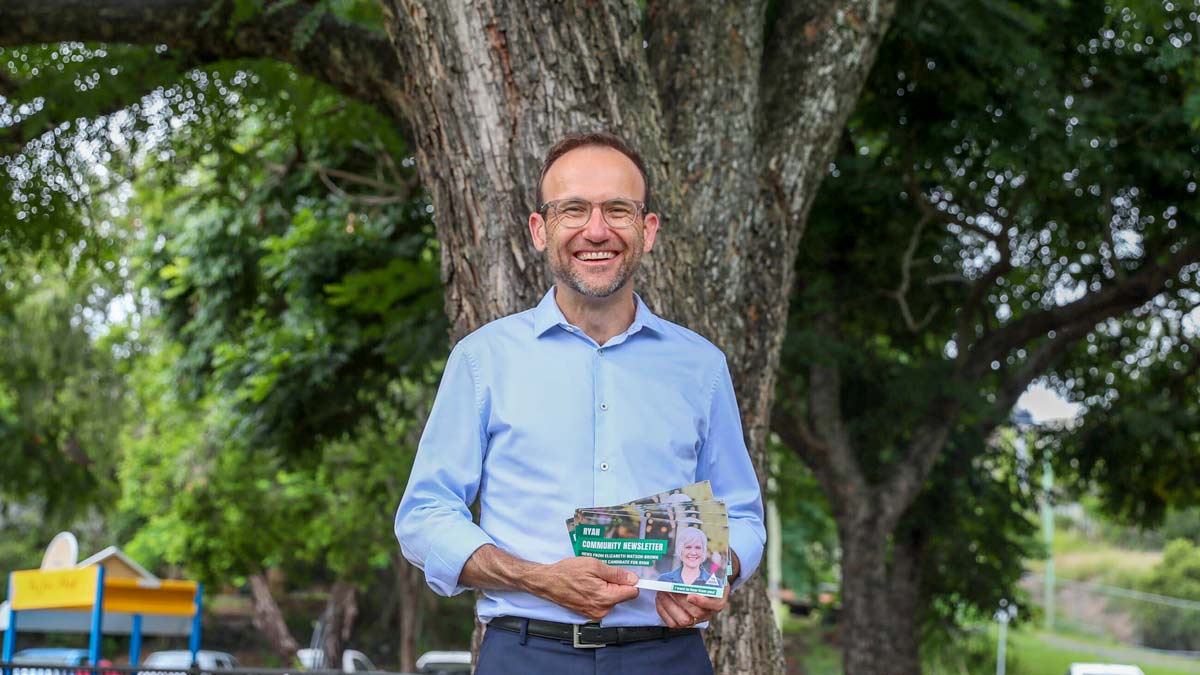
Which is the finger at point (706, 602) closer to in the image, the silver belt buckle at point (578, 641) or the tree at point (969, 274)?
the silver belt buckle at point (578, 641)

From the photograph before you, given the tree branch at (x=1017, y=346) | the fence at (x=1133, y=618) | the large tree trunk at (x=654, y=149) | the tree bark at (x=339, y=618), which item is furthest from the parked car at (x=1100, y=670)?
the tree bark at (x=339, y=618)

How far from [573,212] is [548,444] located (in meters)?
0.53

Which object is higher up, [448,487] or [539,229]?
[539,229]

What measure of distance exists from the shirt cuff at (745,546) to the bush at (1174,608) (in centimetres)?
3267

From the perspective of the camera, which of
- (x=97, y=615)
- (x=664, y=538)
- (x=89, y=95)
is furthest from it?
(x=97, y=615)

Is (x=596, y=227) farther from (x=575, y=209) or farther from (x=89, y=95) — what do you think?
(x=89, y=95)

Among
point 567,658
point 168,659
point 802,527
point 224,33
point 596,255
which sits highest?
point 224,33

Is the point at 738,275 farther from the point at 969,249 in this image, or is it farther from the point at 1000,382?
the point at 1000,382

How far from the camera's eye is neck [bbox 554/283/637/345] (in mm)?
3010

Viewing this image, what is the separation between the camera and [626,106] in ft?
15.0

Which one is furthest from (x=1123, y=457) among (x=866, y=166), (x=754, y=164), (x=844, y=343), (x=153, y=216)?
(x=153, y=216)

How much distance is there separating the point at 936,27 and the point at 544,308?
8360 mm

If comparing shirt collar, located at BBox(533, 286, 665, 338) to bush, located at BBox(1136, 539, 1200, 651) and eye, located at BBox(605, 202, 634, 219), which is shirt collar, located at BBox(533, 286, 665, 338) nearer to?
eye, located at BBox(605, 202, 634, 219)

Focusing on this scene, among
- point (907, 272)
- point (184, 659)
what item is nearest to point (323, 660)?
point (184, 659)
